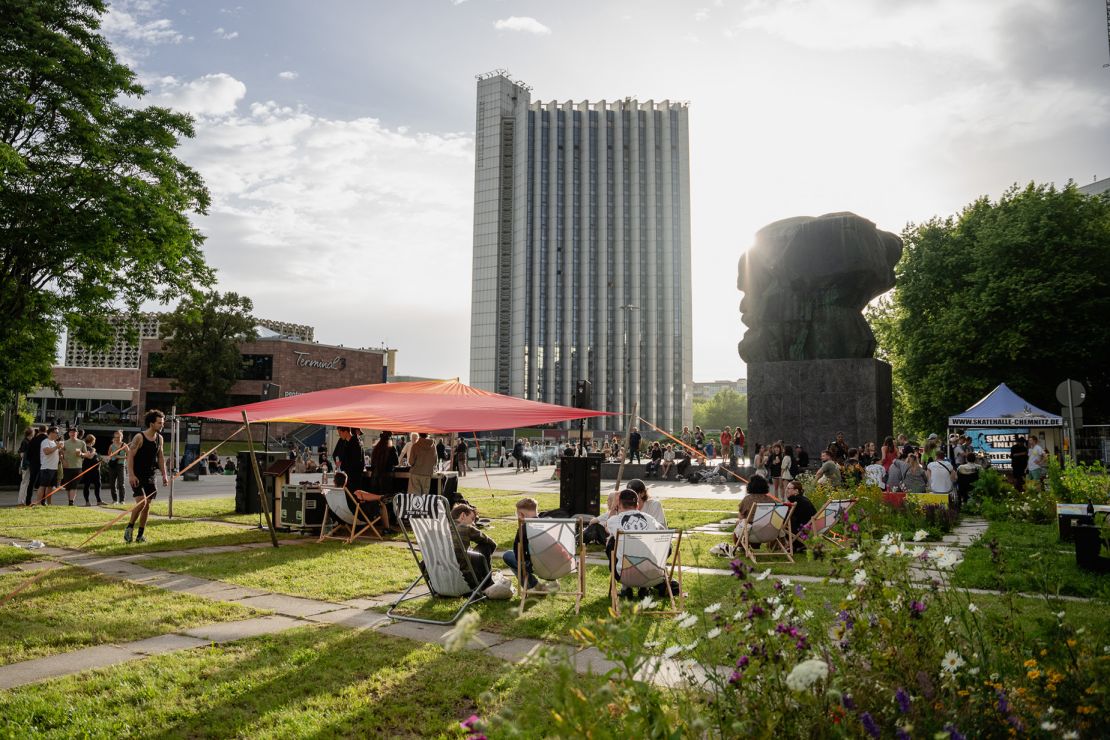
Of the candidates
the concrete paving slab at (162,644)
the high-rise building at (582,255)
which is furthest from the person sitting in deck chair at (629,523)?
the high-rise building at (582,255)

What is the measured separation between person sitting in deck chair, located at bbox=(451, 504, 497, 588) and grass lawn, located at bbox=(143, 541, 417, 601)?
3.43 feet

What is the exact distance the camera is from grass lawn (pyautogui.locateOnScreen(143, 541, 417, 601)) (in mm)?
7598

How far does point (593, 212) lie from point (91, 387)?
6761 cm

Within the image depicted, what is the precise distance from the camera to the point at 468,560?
6855 mm

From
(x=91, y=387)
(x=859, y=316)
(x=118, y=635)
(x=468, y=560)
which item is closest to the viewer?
(x=118, y=635)

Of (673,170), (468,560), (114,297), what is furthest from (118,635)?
(673,170)

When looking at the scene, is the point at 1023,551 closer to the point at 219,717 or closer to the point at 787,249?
the point at 219,717

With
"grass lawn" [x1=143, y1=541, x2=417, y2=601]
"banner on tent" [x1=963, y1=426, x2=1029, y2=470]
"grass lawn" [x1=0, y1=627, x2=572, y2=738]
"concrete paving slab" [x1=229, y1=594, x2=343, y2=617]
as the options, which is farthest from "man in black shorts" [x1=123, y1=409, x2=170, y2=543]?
"banner on tent" [x1=963, y1=426, x2=1029, y2=470]

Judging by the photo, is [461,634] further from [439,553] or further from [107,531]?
[107,531]

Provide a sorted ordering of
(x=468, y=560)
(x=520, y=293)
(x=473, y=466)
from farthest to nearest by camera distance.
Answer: (x=520, y=293)
(x=473, y=466)
(x=468, y=560)

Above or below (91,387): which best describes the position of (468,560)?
below

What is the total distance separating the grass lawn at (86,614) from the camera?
17.6 feet

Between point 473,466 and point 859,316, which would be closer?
point 859,316

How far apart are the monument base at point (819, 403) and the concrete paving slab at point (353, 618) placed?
17.1m
